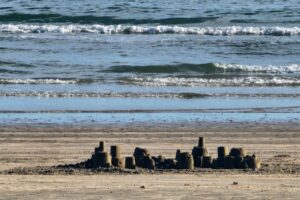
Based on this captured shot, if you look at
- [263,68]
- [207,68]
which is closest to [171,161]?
[207,68]

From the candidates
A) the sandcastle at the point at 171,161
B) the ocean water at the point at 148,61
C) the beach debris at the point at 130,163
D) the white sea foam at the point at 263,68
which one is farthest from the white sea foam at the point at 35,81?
the beach debris at the point at 130,163

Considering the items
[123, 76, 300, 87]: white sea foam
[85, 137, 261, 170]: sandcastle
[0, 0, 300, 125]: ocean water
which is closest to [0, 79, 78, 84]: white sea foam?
[0, 0, 300, 125]: ocean water

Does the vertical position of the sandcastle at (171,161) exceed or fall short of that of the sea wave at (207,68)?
it falls short

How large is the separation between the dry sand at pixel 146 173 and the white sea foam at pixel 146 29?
19.7 meters

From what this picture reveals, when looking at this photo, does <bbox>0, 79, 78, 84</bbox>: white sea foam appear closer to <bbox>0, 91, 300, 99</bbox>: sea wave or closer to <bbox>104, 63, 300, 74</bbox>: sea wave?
<bbox>0, 91, 300, 99</bbox>: sea wave

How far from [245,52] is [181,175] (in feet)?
61.5

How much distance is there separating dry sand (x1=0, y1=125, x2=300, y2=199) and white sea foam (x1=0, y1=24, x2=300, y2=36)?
775 inches

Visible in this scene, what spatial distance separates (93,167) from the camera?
11.0 meters

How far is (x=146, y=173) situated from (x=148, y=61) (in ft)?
50.6

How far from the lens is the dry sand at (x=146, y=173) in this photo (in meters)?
9.58

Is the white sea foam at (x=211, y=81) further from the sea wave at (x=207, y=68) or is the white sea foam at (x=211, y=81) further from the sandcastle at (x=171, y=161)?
the sandcastle at (x=171, y=161)

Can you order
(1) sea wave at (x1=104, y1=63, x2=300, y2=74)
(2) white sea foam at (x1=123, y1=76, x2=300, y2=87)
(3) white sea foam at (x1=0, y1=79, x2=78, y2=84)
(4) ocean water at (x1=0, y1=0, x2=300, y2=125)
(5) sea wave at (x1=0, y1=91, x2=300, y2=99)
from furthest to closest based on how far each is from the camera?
(1) sea wave at (x1=104, y1=63, x2=300, y2=74), (3) white sea foam at (x1=0, y1=79, x2=78, y2=84), (2) white sea foam at (x1=123, y1=76, x2=300, y2=87), (5) sea wave at (x1=0, y1=91, x2=300, y2=99), (4) ocean water at (x1=0, y1=0, x2=300, y2=125)

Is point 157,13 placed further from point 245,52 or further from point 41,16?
point 245,52

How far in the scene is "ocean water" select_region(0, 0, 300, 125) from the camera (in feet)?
56.9
